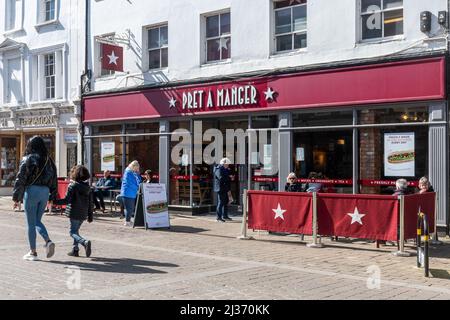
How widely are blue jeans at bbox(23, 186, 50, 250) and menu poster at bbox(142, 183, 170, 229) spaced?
4.47 meters

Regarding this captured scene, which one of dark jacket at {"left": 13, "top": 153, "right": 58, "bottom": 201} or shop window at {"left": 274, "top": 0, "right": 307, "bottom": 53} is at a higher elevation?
shop window at {"left": 274, "top": 0, "right": 307, "bottom": 53}

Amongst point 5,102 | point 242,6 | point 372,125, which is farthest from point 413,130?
point 5,102

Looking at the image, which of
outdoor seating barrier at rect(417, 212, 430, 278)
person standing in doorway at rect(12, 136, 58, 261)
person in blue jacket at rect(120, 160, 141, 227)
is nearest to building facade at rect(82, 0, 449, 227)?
person in blue jacket at rect(120, 160, 141, 227)

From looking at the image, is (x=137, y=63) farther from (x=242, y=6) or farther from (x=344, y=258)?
(x=344, y=258)

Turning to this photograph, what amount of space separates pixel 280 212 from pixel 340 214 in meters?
1.29

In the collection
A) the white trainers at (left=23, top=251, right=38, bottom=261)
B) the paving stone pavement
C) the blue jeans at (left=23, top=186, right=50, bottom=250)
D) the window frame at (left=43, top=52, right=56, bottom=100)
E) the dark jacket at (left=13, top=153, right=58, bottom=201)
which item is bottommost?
the paving stone pavement

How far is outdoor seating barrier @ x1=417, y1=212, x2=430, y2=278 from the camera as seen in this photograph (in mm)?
8073

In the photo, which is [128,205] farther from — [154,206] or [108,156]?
[108,156]

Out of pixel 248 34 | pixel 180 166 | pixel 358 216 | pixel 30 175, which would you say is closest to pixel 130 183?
pixel 180 166

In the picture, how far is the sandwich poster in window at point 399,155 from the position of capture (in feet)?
42.7

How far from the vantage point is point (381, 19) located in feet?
45.0

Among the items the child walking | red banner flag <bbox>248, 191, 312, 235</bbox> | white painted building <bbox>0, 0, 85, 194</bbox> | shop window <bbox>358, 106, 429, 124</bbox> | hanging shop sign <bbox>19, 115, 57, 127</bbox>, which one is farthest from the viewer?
hanging shop sign <bbox>19, 115, 57, 127</bbox>

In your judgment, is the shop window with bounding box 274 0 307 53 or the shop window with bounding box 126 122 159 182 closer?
the shop window with bounding box 274 0 307 53

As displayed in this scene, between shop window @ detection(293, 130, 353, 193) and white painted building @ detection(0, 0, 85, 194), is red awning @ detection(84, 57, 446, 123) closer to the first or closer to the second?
shop window @ detection(293, 130, 353, 193)
